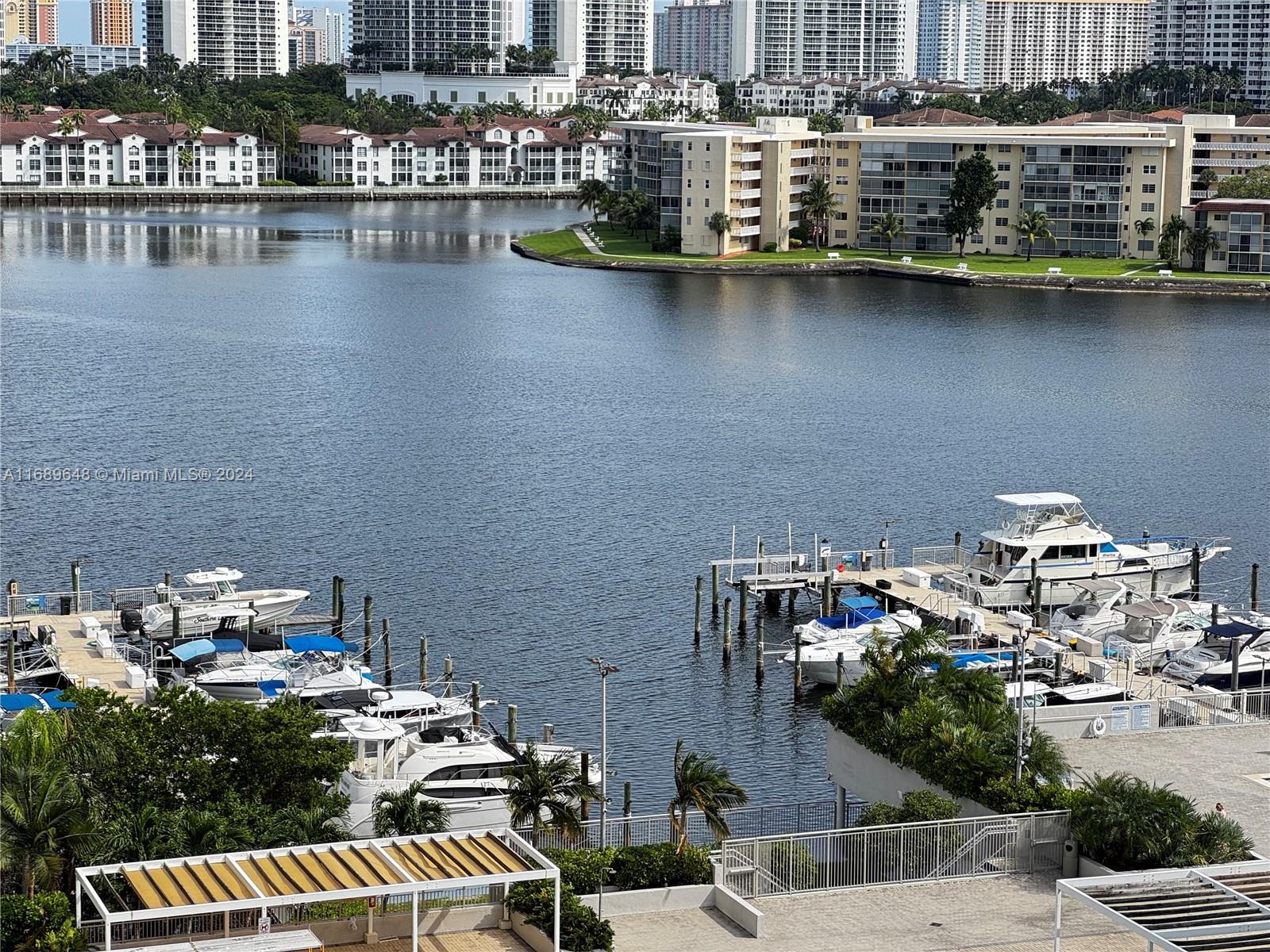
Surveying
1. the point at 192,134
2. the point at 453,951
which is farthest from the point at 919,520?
the point at 192,134

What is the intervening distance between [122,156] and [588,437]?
375 ft

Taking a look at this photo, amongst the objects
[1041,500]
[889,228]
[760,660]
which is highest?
[889,228]

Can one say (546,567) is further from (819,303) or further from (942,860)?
(819,303)

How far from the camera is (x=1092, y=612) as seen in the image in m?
47.5

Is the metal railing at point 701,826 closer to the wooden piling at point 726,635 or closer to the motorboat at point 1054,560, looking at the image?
the wooden piling at point 726,635

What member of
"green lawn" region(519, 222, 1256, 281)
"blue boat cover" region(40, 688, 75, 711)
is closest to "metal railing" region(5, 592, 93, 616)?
"blue boat cover" region(40, 688, 75, 711)

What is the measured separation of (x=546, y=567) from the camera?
2051 inches

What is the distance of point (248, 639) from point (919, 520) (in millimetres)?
21529

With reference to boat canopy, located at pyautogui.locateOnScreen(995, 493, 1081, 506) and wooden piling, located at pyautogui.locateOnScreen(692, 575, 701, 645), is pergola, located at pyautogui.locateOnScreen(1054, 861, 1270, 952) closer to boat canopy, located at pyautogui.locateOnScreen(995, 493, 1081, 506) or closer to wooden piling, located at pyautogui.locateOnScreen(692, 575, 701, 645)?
wooden piling, located at pyautogui.locateOnScreen(692, 575, 701, 645)

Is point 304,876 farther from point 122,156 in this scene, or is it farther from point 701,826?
point 122,156

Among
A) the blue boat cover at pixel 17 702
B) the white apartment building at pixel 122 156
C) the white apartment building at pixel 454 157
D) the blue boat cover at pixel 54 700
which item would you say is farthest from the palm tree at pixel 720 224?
the blue boat cover at pixel 17 702

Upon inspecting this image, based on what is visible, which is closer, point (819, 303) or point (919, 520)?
point (919, 520)

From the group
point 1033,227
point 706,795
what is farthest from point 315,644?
point 1033,227

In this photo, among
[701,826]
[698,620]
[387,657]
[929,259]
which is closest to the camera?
[701,826]
